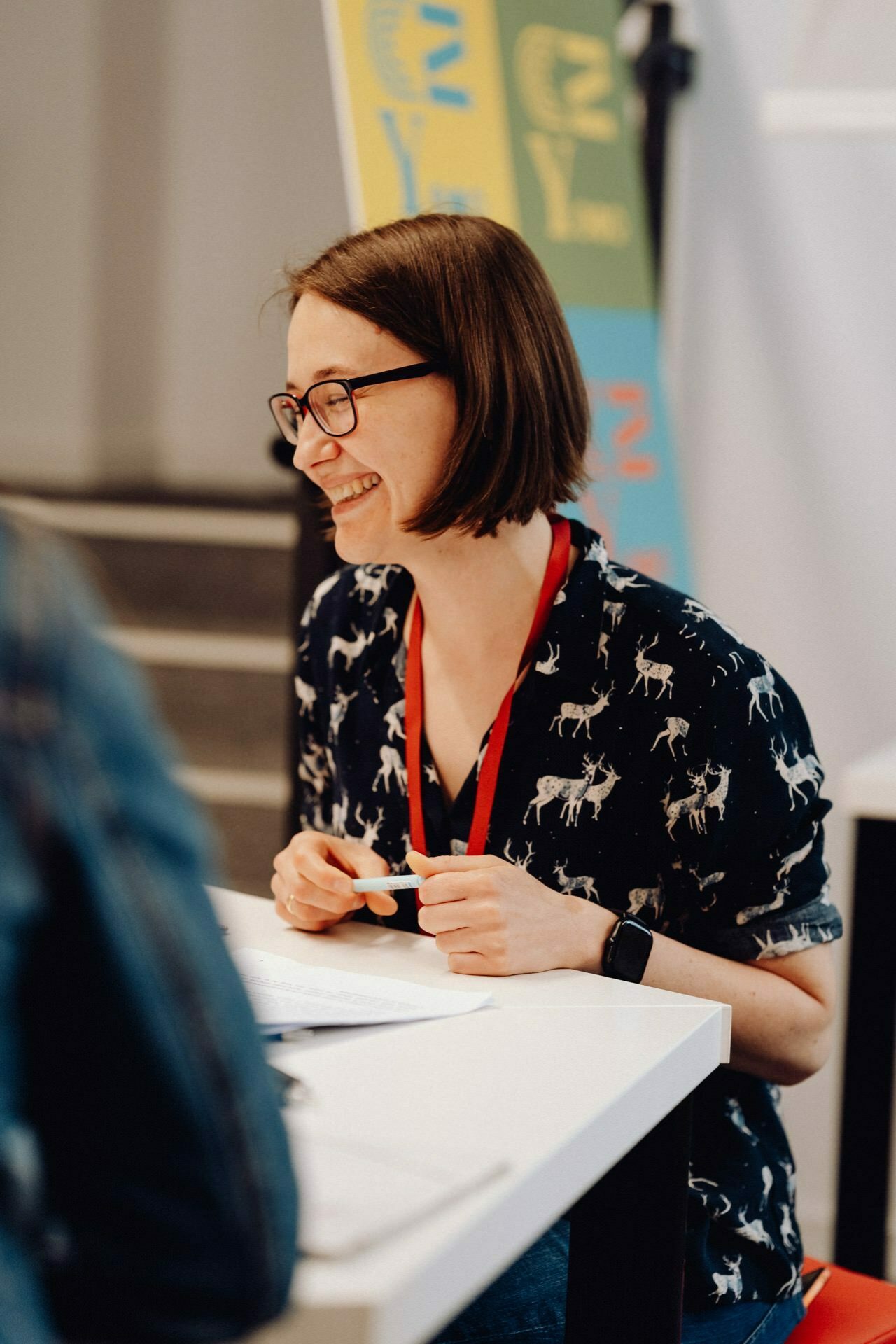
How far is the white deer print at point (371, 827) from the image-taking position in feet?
4.64

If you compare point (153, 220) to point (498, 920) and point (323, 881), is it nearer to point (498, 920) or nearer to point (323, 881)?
point (323, 881)

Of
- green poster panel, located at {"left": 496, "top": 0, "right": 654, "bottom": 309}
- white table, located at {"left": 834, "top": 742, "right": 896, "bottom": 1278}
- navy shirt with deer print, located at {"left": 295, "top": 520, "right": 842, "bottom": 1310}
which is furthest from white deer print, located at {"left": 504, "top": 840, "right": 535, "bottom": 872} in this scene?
green poster panel, located at {"left": 496, "top": 0, "right": 654, "bottom": 309}

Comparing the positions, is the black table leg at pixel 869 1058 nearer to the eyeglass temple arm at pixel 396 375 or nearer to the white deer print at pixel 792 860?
the white deer print at pixel 792 860

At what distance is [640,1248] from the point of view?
958mm

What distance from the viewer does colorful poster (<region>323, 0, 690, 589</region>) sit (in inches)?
73.8

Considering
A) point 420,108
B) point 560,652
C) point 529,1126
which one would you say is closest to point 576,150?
point 420,108

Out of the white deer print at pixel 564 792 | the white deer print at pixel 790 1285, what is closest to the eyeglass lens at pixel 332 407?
the white deer print at pixel 564 792

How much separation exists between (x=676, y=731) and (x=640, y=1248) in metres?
0.45

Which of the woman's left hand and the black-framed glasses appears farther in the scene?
the black-framed glasses

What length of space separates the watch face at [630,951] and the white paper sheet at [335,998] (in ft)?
0.50

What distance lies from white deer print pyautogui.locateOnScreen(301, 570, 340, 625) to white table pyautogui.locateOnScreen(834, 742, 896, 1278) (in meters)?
0.72

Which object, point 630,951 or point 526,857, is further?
point 526,857

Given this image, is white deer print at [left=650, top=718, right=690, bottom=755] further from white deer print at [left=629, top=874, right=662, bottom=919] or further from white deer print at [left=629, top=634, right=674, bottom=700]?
white deer print at [left=629, top=874, right=662, bottom=919]

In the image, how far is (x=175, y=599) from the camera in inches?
150
